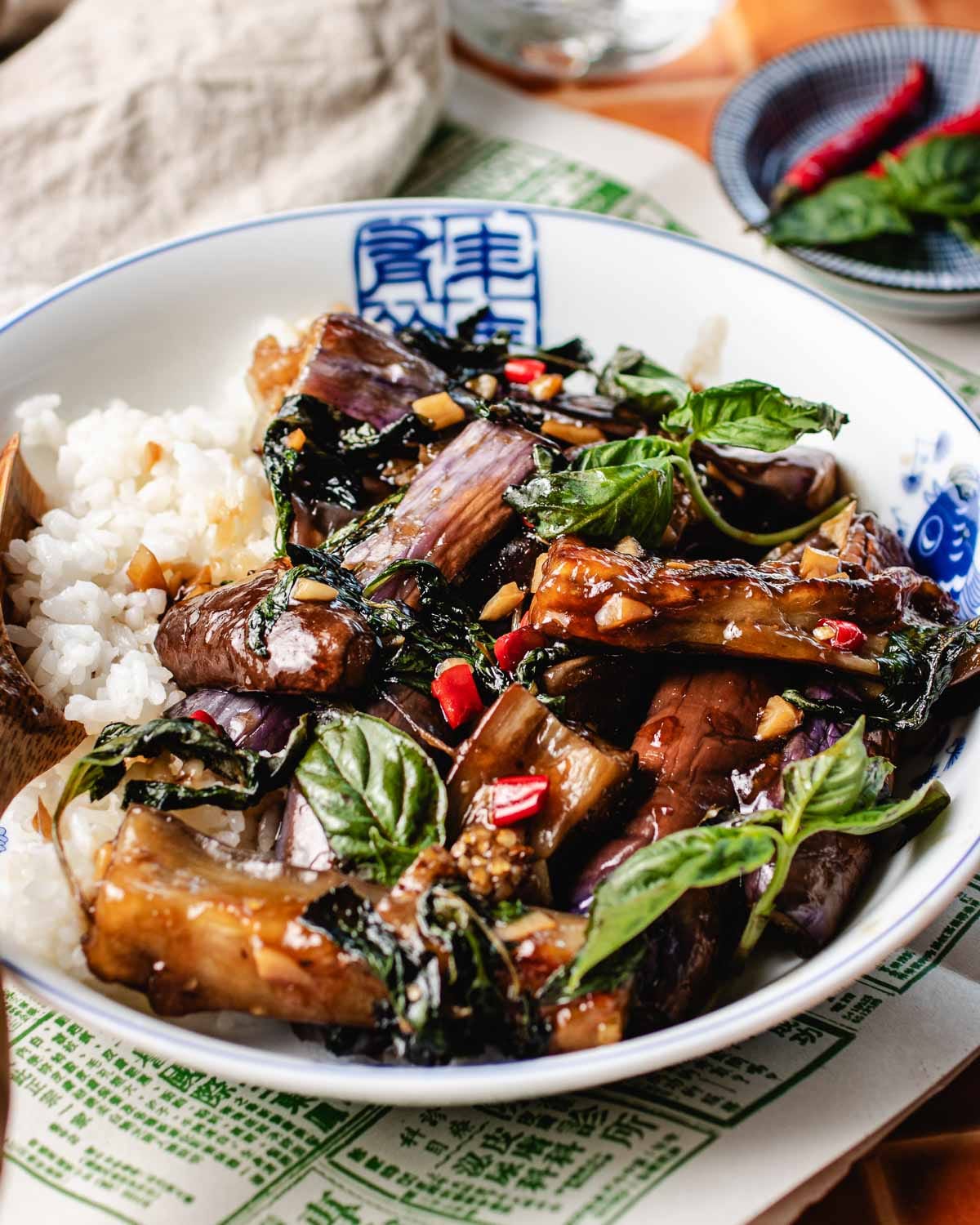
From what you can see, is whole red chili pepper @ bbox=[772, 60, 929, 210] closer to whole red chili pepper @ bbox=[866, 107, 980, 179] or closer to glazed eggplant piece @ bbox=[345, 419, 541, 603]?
whole red chili pepper @ bbox=[866, 107, 980, 179]

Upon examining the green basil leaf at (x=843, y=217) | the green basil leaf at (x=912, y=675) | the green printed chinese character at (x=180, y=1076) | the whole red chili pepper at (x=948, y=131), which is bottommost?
the whole red chili pepper at (x=948, y=131)

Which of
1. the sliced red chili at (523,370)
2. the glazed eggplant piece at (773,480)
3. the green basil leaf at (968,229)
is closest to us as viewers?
the glazed eggplant piece at (773,480)

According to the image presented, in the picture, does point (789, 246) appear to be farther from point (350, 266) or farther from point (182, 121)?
point (182, 121)

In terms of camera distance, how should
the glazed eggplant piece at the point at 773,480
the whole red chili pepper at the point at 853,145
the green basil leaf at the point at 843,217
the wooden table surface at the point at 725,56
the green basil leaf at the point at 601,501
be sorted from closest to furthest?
the green basil leaf at the point at 601,501
the glazed eggplant piece at the point at 773,480
the green basil leaf at the point at 843,217
the whole red chili pepper at the point at 853,145
the wooden table surface at the point at 725,56

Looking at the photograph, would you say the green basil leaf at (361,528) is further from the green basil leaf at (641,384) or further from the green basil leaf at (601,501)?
the green basil leaf at (641,384)

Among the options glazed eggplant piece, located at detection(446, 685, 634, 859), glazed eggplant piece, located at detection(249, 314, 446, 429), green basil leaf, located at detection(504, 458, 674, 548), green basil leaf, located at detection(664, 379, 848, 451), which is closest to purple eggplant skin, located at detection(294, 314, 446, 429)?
glazed eggplant piece, located at detection(249, 314, 446, 429)

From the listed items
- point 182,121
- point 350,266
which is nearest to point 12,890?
point 350,266

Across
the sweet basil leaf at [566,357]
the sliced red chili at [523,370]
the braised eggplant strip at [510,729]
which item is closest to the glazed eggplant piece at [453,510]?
the braised eggplant strip at [510,729]
